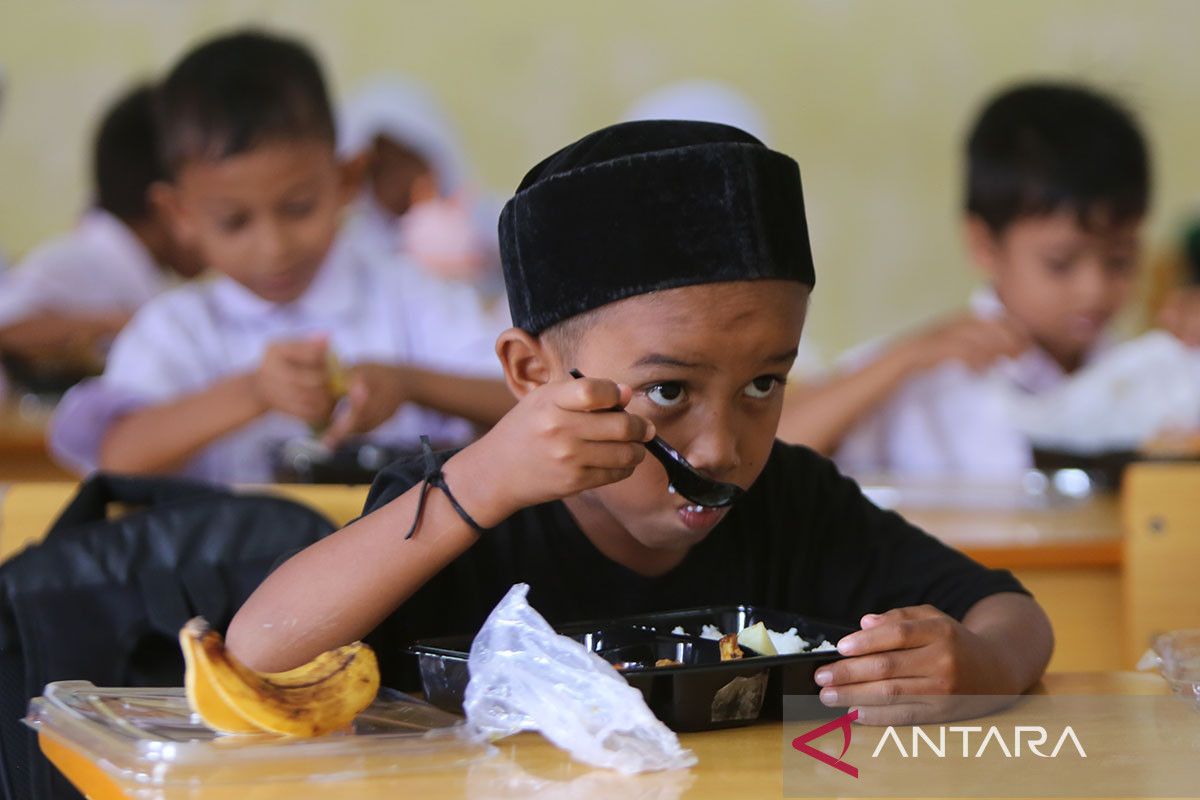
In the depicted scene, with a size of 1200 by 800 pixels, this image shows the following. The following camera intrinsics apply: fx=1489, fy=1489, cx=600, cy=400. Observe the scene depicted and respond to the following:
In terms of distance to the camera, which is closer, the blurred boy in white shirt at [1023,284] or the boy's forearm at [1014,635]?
the boy's forearm at [1014,635]

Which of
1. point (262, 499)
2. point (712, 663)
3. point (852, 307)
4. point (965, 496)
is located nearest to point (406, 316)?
point (965, 496)

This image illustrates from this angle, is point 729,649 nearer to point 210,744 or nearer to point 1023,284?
point 210,744

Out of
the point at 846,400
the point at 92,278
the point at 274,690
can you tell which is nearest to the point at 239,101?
the point at 846,400

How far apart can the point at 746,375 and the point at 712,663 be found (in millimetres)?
220

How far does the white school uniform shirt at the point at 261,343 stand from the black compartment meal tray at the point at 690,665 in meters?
1.60

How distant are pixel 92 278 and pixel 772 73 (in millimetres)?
2317

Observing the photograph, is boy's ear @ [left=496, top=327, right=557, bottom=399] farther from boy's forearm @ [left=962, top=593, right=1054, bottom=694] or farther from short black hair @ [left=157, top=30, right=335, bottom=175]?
short black hair @ [left=157, top=30, right=335, bottom=175]

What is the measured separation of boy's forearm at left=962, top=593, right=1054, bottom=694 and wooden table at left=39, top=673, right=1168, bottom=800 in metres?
0.22

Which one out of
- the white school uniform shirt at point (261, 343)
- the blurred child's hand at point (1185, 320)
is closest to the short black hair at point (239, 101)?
the white school uniform shirt at point (261, 343)

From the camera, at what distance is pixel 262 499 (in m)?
1.28

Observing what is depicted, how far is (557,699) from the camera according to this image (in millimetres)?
850

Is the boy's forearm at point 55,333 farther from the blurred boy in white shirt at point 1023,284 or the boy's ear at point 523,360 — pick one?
Answer: the boy's ear at point 523,360

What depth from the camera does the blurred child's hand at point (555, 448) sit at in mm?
907

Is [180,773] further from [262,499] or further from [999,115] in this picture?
[999,115]
